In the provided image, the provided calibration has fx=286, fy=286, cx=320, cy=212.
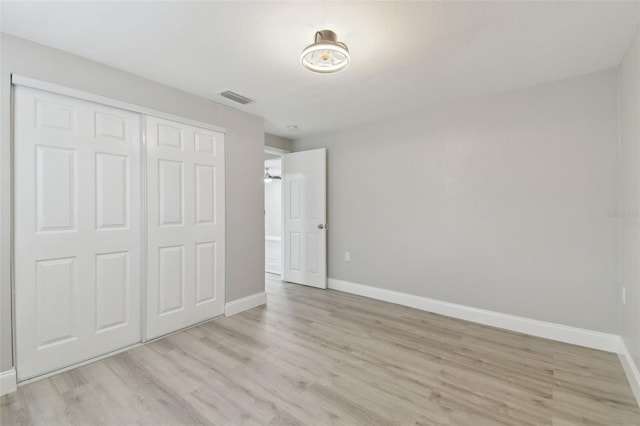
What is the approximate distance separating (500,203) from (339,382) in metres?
2.41

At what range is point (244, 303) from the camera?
11.5 ft

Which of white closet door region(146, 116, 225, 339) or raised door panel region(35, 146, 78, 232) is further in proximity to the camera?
white closet door region(146, 116, 225, 339)

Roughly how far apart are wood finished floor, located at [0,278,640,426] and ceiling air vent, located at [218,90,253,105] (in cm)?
244

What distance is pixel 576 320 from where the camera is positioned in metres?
2.63

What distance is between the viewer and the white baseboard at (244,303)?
333 centimetres

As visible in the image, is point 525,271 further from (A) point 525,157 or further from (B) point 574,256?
(A) point 525,157

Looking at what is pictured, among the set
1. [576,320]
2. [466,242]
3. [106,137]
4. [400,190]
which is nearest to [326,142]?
[400,190]

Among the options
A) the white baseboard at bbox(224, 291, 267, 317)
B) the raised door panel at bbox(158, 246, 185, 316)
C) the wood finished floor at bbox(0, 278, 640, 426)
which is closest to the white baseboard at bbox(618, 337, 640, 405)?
the wood finished floor at bbox(0, 278, 640, 426)

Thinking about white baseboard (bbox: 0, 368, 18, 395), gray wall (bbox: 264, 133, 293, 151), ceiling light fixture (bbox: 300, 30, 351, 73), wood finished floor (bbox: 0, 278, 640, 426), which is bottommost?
wood finished floor (bbox: 0, 278, 640, 426)

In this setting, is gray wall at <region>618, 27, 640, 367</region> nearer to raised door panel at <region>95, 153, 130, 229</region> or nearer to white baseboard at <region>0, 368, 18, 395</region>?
raised door panel at <region>95, 153, 130, 229</region>

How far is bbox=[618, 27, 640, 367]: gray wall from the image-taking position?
1924mm

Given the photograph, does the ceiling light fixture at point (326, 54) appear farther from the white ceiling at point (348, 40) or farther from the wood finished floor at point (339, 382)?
the wood finished floor at point (339, 382)

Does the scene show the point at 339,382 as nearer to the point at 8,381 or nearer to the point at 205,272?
the point at 205,272

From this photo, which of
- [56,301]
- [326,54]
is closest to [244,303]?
[56,301]
